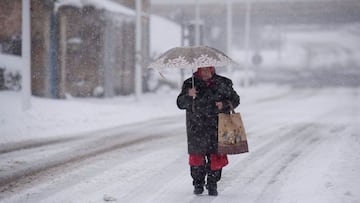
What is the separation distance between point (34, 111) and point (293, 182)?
9.23m

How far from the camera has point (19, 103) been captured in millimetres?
15703

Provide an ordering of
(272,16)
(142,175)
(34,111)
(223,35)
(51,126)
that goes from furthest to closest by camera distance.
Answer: (223,35)
(272,16)
(34,111)
(51,126)
(142,175)

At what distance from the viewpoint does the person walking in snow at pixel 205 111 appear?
22.0 ft

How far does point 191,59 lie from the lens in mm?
6539

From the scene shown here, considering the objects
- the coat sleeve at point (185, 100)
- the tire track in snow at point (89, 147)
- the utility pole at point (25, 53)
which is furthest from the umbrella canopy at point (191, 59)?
the utility pole at point (25, 53)

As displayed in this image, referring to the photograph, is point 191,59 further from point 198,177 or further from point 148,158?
point 148,158

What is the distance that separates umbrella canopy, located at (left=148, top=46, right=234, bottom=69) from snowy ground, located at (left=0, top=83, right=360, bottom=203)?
170 centimetres

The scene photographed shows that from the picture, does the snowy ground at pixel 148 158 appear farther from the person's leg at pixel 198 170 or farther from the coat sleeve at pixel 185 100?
the coat sleeve at pixel 185 100

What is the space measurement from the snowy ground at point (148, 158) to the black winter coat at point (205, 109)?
709 millimetres

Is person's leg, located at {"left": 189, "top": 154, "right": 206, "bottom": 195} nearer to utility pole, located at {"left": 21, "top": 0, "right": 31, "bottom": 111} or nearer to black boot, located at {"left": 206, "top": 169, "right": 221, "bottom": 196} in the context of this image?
black boot, located at {"left": 206, "top": 169, "right": 221, "bottom": 196}

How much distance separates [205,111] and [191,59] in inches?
27.3

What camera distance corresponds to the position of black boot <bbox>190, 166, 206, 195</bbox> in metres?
6.82

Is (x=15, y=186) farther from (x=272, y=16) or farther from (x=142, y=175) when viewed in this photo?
(x=272, y=16)

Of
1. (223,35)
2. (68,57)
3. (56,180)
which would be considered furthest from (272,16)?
(56,180)
